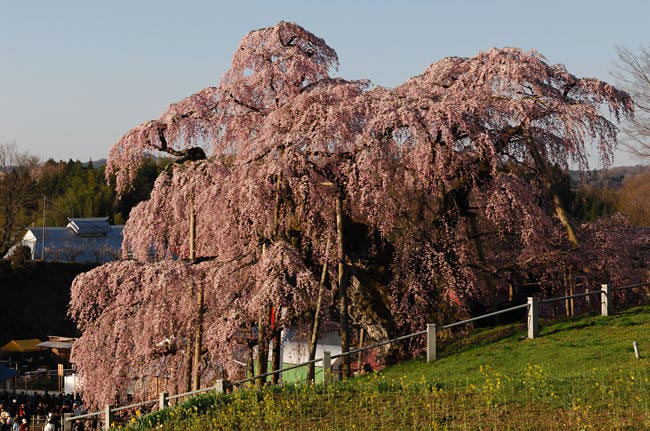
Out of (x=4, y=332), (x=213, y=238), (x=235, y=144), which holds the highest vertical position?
(x=235, y=144)

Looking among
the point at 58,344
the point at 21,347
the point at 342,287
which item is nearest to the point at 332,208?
the point at 342,287

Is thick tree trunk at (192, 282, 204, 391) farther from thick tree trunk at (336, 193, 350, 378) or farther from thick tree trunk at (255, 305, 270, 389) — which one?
thick tree trunk at (336, 193, 350, 378)

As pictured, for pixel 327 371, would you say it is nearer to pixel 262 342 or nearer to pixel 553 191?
pixel 262 342

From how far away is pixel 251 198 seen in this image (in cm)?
2275

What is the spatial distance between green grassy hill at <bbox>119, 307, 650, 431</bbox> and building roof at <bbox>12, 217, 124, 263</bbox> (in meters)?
65.1

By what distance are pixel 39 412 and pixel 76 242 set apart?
52192 millimetres

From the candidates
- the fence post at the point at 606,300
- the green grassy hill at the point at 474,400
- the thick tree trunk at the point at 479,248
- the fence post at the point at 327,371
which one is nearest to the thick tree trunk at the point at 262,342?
the fence post at the point at 327,371

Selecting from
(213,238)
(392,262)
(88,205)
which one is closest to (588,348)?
(392,262)

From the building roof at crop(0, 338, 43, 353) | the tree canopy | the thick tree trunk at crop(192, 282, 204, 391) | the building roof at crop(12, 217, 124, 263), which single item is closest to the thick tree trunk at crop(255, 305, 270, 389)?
the tree canopy

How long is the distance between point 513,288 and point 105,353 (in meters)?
12.5

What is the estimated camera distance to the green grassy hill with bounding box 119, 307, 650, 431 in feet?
44.0

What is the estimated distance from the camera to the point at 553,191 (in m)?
27.3

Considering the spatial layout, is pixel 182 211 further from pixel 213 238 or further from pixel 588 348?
pixel 588 348

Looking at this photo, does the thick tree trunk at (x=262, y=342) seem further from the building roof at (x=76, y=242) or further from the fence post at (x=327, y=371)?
the building roof at (x=76, y=242)
